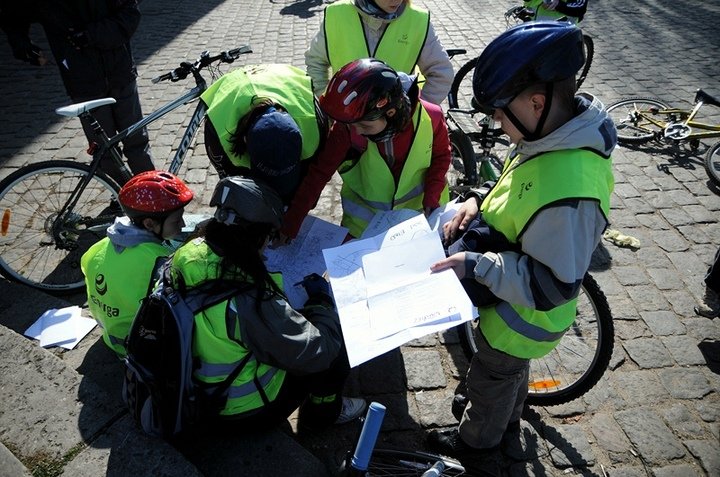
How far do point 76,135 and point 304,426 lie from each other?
4.79m

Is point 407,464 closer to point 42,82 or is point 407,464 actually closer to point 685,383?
point 685,383

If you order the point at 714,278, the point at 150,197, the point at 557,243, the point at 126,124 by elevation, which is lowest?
the point at 714,278

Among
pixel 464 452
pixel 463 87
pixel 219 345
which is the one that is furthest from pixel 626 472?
pixel 463 87

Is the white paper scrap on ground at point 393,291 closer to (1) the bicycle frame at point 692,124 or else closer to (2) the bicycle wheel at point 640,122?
(2) the bicycle wheel at point 640,122

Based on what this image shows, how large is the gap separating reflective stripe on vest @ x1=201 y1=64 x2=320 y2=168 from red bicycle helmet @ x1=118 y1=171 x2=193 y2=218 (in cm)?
52

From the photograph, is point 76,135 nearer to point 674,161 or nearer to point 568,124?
point 568,124

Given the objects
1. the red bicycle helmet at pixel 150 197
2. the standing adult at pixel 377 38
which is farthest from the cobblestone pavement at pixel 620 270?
the standing adult at pixel 377 38

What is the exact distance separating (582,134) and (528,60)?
31 centimetres

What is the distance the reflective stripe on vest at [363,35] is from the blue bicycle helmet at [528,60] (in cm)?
156

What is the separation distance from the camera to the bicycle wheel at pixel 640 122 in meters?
5.59

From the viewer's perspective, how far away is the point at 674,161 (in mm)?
5340

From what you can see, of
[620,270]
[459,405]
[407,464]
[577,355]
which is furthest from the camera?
[620,270]

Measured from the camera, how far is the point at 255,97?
8.19 ft

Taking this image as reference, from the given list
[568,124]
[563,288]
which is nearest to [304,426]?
[563,288]
